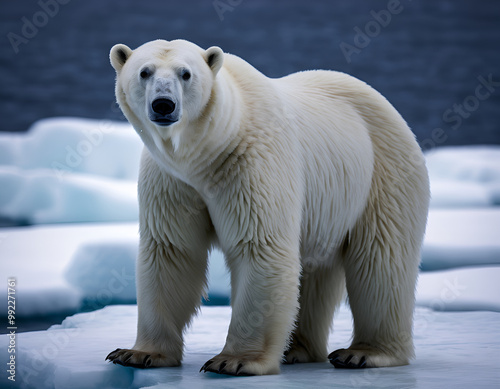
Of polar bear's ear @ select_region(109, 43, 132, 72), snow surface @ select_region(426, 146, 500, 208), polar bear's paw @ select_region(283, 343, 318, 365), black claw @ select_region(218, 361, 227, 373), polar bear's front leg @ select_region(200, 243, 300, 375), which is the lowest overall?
polar bear's paw @ select_region(283, 343, 318, 365)

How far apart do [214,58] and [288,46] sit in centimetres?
1853

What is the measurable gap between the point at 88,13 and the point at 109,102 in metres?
5.06

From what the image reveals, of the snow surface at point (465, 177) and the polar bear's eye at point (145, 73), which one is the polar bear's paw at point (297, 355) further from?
the snow surface at point (465, 177)

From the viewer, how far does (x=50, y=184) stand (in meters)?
8.48

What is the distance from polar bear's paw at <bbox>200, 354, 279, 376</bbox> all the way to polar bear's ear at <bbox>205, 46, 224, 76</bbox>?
119 centimetres

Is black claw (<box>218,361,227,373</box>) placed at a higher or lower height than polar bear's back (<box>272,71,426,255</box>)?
lower

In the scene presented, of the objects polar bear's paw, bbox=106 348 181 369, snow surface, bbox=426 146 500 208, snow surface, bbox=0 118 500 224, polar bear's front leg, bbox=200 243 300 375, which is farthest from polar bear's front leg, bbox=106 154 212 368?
snow surface, bbox=426 146 500 208

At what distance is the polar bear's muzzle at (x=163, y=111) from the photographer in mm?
2844

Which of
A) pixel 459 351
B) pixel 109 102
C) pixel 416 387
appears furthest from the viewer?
pixel 109 102

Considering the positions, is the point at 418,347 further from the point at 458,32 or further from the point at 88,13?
the point at 88,13

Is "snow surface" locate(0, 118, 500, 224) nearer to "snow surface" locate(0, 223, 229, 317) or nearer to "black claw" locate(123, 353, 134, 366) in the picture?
"snow surface" locate(0, 223, 229, 317)

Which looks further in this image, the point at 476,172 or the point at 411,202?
the point at 476,172

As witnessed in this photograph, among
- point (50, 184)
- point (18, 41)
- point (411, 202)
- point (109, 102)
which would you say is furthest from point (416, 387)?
point (18, 41)

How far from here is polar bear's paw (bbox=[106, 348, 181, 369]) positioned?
3320 millimetres
